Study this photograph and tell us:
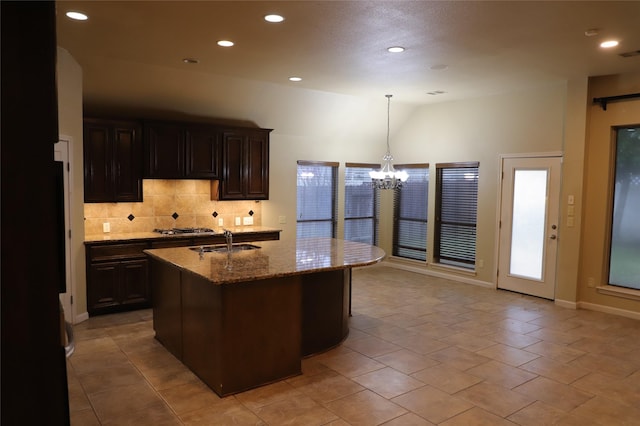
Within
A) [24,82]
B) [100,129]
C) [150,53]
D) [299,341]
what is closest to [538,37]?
[299,341]

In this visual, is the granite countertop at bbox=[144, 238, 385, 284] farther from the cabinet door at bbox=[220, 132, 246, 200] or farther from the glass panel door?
the glass panel door

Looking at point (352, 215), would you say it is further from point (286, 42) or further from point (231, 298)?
point (231, 298)

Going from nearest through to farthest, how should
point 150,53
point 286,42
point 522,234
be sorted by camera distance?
1. point 286,42
2. point 150,53
3. point 522,234

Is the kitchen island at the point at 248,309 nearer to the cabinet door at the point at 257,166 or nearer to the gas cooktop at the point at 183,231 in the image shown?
the gas cooktop at the point at 183,231

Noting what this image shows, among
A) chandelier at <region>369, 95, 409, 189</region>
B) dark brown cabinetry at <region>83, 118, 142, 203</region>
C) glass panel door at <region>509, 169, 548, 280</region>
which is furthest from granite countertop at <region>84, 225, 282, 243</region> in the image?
glass panel door at <region>509, 169, 548, 280</region>

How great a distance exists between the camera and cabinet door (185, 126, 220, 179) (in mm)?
6383

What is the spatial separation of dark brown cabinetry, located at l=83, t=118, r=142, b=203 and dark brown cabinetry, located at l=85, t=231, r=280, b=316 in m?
0.68

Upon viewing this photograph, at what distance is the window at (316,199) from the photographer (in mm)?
8016

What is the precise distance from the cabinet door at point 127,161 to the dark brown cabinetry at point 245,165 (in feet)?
3.92

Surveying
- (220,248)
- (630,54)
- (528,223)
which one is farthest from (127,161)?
(630,54)

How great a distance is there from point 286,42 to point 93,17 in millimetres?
1585

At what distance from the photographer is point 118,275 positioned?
18.2 feet

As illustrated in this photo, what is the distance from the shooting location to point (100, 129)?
18.6 ft

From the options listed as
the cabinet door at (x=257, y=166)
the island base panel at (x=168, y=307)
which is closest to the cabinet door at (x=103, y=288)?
the island base panel at (x=168, y=307)
